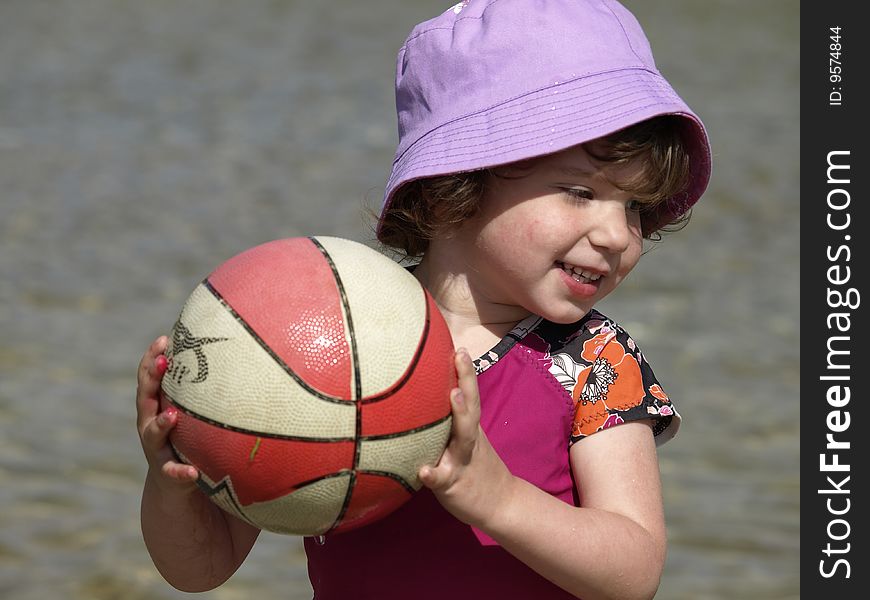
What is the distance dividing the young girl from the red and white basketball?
0.25 metres

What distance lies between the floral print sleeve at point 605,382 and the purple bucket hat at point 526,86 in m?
0.47

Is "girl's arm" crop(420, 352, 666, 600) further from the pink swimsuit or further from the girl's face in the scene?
the girl's face

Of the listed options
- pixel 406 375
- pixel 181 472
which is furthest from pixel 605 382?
pixel 181 472

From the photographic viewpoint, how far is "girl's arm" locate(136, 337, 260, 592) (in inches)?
107

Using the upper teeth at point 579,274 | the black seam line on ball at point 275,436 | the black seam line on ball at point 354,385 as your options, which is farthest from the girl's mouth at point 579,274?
A: the black seam line on ball at point 275,436

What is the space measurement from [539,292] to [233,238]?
248 inches

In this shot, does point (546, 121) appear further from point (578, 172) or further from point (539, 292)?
point (539, 292)

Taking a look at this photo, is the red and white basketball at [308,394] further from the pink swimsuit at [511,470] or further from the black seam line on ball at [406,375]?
the pink swimsuit at [511,470]

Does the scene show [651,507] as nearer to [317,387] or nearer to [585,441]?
[585,441]

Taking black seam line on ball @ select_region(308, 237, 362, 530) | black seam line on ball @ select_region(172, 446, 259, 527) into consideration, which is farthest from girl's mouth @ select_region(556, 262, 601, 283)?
black seam line on ball @ select_region(172, 446, 259, 527)

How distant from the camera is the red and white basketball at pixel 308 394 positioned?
2572 millimetres

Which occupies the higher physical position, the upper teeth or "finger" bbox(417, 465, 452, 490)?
the upper teeth

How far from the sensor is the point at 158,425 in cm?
Result: 266
